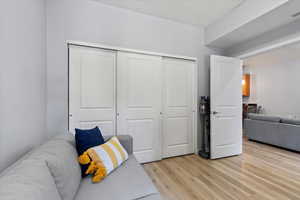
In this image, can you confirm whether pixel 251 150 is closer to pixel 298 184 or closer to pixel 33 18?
pixel 298 184

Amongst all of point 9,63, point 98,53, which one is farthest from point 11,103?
point 98,53

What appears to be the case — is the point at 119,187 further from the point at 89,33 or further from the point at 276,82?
the point at 276,82

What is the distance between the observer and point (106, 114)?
7.70 ft

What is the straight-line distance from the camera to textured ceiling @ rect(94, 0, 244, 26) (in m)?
2.30

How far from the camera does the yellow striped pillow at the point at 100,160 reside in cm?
123

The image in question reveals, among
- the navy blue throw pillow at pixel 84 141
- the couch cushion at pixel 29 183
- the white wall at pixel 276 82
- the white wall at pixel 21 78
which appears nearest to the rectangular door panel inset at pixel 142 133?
the navy blue throw pillow at pixel 84 141

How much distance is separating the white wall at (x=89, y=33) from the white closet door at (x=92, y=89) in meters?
0.12

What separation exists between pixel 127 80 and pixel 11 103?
5.10ft

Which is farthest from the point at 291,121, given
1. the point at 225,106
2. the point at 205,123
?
the point at 205,123

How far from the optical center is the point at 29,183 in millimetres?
654

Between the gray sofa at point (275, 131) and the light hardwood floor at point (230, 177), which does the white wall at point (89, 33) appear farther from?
the gray sofa at point (275, 131)

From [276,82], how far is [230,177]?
566 centimetres

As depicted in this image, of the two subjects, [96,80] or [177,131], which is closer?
[96,80]

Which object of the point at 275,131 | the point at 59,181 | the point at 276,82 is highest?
the point at 276,82
